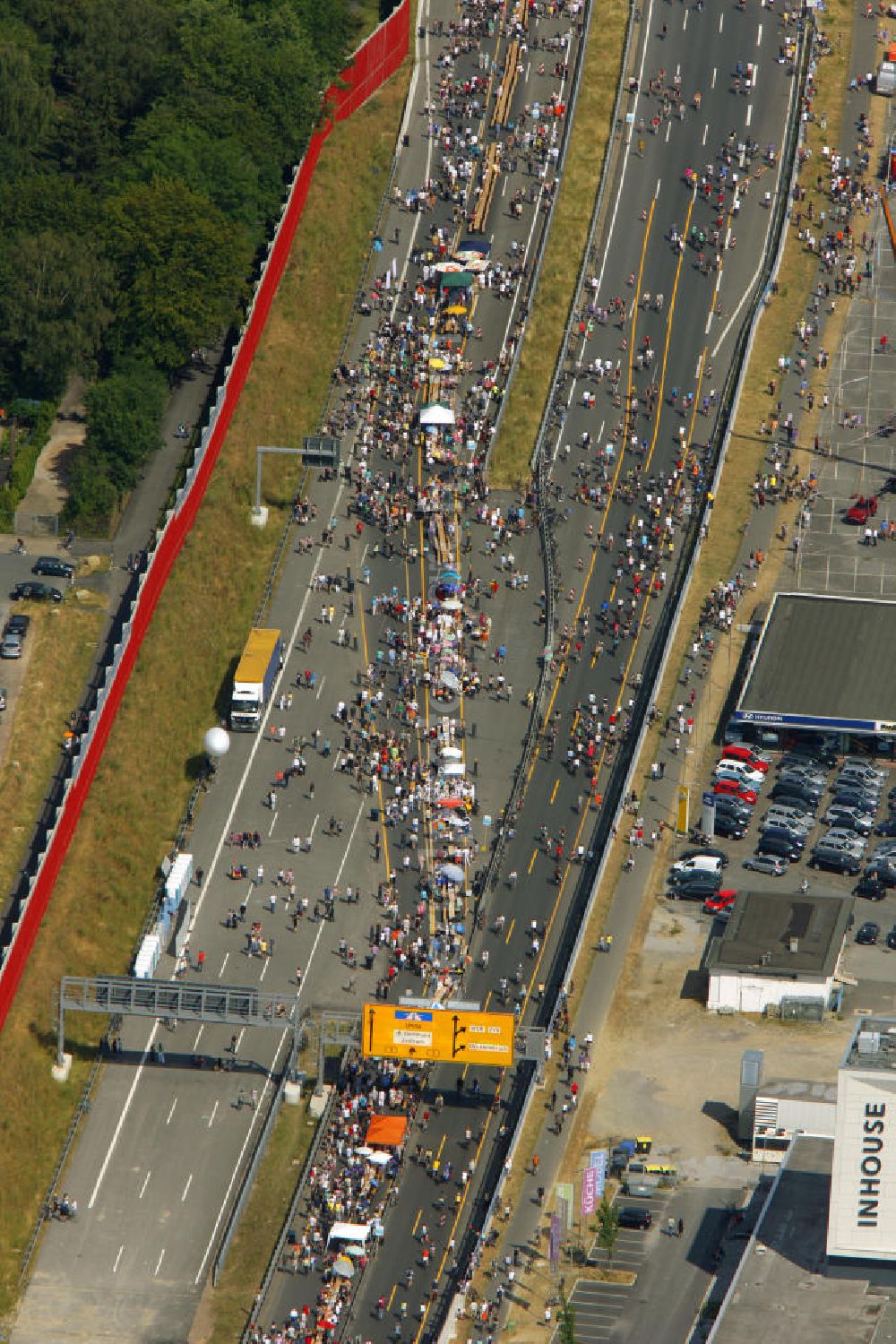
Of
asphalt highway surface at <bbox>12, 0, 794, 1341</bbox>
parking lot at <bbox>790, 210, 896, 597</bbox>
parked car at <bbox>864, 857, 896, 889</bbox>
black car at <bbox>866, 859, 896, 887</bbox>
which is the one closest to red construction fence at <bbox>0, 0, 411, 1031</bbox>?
asphalt highway surface at <bbox>12, 0, 794, 1341</bbox>

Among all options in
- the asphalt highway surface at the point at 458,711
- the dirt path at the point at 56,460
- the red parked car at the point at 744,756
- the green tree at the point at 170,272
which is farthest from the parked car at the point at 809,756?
the dirt path at the point at 56,460

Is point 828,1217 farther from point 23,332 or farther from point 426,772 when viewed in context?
point 23,332

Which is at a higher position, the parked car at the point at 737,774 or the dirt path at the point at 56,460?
the dirt path at the point at 56,460

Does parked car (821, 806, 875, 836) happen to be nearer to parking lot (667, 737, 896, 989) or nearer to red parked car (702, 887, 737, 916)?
parking lot (667, 737, 896, 989)

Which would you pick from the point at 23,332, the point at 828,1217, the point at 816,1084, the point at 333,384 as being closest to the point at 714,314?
the point at 333,384

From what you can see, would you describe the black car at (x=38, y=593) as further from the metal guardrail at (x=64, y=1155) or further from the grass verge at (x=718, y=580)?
the grass verge at (x=718, y=580)

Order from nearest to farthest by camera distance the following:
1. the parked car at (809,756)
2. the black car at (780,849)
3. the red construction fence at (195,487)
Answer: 1. the red construction fence at (195,487)
2. the black car at (780,849)
3. the parked car at (809,756)
